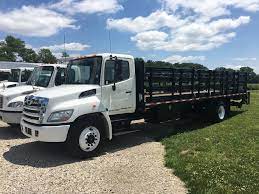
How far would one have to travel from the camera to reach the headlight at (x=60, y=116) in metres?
8.00

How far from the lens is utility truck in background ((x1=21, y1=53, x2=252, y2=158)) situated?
8.11 meters

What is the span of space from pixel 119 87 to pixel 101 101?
771 millimetres

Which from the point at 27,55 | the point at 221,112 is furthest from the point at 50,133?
the point at 27,55

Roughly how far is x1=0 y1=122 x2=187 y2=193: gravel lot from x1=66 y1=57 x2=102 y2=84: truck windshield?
1898 mm

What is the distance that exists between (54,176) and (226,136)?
6.03 meters

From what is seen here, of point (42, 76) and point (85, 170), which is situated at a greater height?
point (42, 76)

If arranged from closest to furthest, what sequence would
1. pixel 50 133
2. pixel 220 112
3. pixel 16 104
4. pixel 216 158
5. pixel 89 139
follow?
1. pixel 50 133
2. pixel 216 158
3. pixel 89 139
4. pixel 16 104
5. pixel 220 112

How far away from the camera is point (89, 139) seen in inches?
335

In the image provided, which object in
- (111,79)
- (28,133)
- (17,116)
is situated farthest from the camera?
(17,116)

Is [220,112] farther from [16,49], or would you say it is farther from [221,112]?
[16,49]

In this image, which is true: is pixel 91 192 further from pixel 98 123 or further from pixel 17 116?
pixel 17 116

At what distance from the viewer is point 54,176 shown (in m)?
7.07

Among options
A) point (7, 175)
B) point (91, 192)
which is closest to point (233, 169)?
point (91, 192)

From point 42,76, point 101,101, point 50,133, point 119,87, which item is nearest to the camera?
point 50,133
